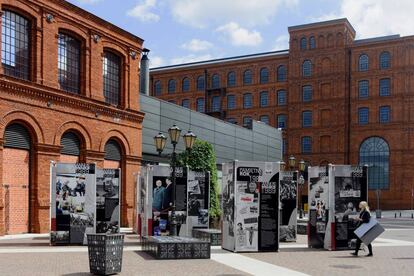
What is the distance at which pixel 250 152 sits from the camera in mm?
48781

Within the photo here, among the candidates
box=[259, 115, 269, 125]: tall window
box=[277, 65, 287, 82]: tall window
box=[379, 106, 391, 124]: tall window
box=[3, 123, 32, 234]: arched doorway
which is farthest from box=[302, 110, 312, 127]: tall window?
box=[3, 123, 32, 234]: arched doorway

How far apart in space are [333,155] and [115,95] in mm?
45235

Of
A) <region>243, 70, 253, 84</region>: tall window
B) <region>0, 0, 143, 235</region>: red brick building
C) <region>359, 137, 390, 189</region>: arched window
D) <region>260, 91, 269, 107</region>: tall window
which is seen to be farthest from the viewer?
<region>243, 70, 253, 84</region>: tall window

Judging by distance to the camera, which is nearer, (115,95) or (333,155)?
(115,95)

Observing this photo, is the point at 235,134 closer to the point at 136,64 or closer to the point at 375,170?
the point at 136,64

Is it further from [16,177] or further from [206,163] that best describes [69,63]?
[206,163]

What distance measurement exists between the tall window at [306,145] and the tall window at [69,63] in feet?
160

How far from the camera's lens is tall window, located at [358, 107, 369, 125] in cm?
7044

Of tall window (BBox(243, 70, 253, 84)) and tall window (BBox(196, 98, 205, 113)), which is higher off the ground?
tall window (BBox(243, 70, 253, 84))

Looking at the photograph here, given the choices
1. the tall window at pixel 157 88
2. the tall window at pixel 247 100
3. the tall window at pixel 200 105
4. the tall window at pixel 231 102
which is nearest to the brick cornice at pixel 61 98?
the tall window at pixel 247 100

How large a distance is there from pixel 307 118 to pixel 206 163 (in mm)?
48348

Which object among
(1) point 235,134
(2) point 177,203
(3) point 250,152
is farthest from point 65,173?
(3) point 250,152

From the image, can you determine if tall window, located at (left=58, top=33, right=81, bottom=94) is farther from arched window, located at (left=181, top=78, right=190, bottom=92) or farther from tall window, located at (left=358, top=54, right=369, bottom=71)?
arched window, located at (left=181, top=78, right=190, bottom=92)

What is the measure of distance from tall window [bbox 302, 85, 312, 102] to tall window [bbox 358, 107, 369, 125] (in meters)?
6.45
